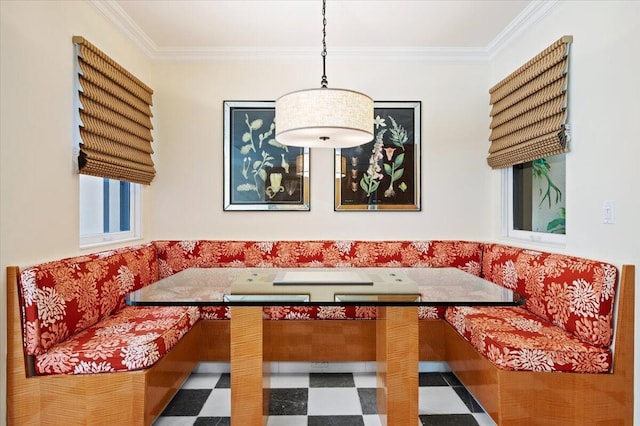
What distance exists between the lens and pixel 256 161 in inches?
130

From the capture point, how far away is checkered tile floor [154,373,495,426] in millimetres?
2105

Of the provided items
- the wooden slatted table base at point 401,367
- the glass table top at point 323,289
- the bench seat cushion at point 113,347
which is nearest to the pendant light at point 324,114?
the glass table top at point 323,289

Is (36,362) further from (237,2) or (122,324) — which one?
(237,2)

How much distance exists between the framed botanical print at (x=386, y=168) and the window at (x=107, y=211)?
5.55 feet

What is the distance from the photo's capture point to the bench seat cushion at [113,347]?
175cm

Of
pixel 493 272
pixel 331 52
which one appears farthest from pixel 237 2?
pixel 493 272

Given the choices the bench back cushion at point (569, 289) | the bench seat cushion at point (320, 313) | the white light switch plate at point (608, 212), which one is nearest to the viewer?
the bench back cushion at point (569, 289)

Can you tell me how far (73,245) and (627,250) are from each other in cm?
302

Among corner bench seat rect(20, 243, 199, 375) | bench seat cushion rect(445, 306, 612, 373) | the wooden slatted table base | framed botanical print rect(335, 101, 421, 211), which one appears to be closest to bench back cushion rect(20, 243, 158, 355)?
corner bench seat rect(20, 243, 199, 375)

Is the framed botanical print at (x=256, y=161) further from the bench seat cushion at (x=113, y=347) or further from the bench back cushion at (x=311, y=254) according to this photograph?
the bench seat cushion at (x=113, y=347)

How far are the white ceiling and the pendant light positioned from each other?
3.63ft

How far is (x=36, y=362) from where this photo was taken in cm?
176

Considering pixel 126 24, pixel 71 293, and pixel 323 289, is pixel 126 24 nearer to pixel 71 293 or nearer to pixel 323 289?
pixel 71 293

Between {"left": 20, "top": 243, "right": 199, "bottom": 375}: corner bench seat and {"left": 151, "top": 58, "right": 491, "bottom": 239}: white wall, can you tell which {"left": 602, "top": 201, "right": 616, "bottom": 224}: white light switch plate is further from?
{"left": 20, "top": 243, "right": 199, "bottom": 375}: corner bench seat
